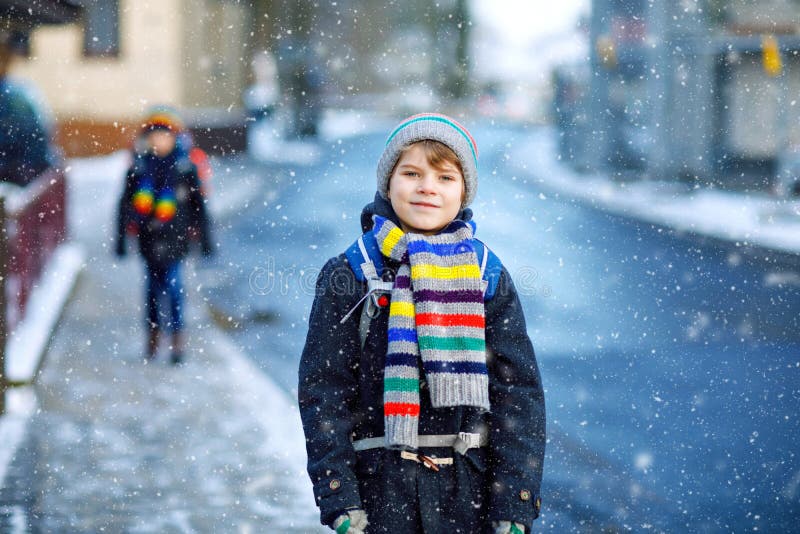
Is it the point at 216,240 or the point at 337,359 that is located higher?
the point at 337,359

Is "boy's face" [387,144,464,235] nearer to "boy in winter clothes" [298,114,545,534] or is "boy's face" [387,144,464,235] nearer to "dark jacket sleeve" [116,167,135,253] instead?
"boy in winter clothes" [298,114,545,534]

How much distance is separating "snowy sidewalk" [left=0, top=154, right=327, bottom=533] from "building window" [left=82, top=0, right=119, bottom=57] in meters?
19.5

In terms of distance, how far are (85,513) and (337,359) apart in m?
2.59

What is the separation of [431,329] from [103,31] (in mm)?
26759

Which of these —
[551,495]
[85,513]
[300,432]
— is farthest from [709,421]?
[85,513]

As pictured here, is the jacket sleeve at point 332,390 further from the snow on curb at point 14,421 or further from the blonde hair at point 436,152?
the snow on curb at point 14,421

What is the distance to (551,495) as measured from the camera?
508 centimetres

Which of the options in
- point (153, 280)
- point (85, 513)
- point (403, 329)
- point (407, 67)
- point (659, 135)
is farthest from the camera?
point (407, 67)

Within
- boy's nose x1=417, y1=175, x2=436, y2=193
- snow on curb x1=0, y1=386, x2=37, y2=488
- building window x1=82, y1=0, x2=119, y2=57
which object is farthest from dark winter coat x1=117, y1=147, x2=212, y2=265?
building window x1=82, y1=0, x2=119, y2=57

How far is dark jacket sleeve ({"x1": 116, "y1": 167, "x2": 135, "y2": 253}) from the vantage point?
315 inches

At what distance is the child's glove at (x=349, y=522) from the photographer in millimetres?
2535

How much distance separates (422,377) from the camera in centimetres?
268

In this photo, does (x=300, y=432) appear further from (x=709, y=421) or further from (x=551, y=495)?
(x=709, y=421)

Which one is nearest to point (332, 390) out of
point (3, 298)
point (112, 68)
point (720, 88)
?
point (3, 298)
